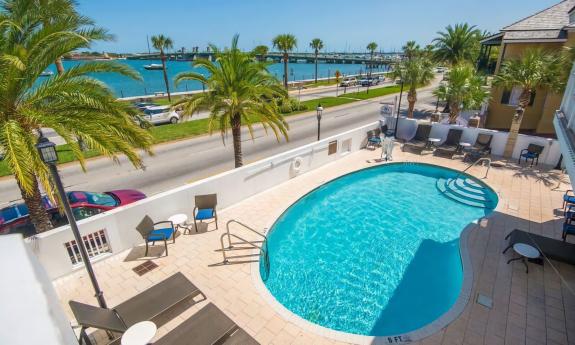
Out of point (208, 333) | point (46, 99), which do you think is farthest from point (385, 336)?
point (46, 99)

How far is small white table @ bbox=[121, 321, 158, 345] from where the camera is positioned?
17.7 ft

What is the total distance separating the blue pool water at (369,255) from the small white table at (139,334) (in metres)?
3.48

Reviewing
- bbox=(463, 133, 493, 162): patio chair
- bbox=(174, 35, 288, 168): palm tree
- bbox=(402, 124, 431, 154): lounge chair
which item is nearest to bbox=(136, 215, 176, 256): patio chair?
bbox=(174, 35, 288, 168): palm tree

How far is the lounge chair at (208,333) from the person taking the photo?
5672 mm

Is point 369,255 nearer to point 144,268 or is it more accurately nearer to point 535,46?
point 144,268

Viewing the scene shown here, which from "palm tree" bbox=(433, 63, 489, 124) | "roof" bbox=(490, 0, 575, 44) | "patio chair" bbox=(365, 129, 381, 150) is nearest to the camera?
"roof" bbox=(490, 0, 575, 44)

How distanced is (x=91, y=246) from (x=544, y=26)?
28.9m

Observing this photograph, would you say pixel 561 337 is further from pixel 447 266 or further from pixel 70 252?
pixel 70 252

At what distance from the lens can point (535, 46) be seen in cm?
1942

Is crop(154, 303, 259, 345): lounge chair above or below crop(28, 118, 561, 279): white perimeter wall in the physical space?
below

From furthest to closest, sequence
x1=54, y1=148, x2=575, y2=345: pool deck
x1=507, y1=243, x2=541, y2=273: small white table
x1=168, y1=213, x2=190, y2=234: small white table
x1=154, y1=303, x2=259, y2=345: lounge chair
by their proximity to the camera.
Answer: x1=168, y1=213, x2=190, y2=234: small white table → x1=507, y1=243, x2=541, y2=273: small white table → x1=54, y1=148, x2=575, y2=345: pool deck → x1=154, y1=303, x2=259, y2=345: lounge chair

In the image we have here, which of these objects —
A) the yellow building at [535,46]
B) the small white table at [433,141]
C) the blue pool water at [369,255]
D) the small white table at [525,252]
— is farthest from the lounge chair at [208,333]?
the yellow building at [535,46]

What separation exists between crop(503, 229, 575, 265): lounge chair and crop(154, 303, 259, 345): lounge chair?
8459mm

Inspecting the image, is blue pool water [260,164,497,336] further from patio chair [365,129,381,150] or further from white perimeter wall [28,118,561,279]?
patio chair [365,129,381,150]
